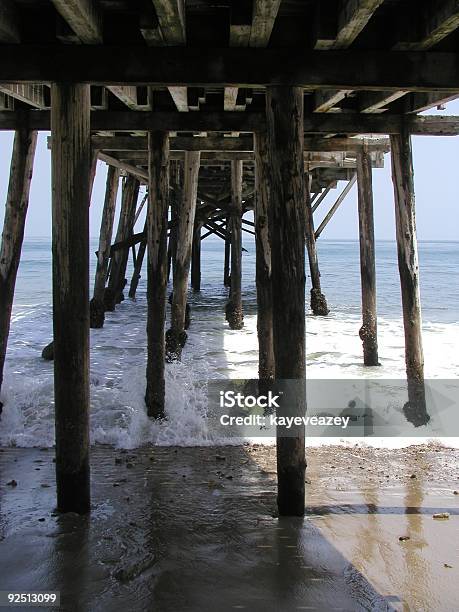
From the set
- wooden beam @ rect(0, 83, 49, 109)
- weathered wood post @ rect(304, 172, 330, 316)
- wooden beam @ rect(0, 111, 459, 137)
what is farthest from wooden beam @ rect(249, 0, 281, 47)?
weathered wood post @ rect(304, 172, 330, 316)

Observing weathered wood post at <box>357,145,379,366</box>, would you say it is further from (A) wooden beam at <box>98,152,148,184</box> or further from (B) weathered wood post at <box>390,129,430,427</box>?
(A) wooden beam at <box>98,152,148,184</box>

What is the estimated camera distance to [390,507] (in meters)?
3.92

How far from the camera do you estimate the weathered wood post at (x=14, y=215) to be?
5.27 m

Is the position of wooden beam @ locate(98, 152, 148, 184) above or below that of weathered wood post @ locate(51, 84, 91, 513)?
above

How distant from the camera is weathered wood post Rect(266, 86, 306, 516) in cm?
352

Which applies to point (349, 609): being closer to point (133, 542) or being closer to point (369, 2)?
point (133, 542)

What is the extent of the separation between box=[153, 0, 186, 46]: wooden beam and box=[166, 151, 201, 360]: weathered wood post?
407 centimetres

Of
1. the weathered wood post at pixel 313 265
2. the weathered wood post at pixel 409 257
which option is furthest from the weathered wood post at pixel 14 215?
the weathered wood post at pixel 313 265

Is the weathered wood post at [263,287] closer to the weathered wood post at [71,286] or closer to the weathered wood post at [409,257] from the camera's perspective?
the weathered wood post at [409,257]

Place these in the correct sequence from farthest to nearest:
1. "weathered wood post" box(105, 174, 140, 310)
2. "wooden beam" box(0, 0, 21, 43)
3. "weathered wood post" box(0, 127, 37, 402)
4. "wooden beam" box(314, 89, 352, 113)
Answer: "weathered wood post" box(105, 174, 140, 310) < "weathered wood post" box(0, 127, 37, 402) < "wooden beam" box(314, 89, 352, 113) < "wooden beam" box(0, 0, 21, 43)

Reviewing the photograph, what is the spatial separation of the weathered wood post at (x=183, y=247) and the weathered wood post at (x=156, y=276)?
1787 millimetres

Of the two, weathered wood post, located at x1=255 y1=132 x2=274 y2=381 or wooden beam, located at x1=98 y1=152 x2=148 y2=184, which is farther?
wooden beam, located at x1=98 y1=152 x2=148 y2=184

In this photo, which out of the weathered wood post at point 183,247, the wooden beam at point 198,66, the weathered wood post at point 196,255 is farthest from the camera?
the weathered wood post at point 196,255

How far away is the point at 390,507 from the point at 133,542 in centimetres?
152
